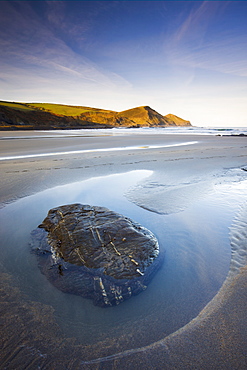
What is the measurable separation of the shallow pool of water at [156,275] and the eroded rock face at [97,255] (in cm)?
9

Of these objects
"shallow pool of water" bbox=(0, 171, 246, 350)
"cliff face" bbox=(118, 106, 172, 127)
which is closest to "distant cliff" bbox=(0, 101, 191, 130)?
"cliff face" bbox=(118, 106, 172, 127)

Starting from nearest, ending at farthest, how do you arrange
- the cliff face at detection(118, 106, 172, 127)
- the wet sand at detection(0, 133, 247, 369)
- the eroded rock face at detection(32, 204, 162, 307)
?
the wet sand at detection(0, 133, 247, 369)
the eroded rock face at detection(32, 204, 162, 307)
the cliff face at detection(118, 106, 172, 127)

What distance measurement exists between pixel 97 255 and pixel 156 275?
0.64 metres

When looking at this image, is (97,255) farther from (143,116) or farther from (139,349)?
(143,116)

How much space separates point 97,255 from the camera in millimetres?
2135

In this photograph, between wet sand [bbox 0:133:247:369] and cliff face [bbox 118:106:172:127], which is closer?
wet sand [bbox 0:133:247:369]

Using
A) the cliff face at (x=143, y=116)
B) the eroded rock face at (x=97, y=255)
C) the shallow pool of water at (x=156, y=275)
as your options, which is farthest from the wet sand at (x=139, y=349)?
the cliff face at (x=143, y=116)

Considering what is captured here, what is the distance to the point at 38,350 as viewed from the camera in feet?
4.19

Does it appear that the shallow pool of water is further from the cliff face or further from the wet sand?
the cliff face

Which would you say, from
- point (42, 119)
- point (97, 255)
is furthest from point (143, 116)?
point (97, 255)

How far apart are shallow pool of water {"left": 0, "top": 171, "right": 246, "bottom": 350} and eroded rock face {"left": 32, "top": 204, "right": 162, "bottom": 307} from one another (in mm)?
91

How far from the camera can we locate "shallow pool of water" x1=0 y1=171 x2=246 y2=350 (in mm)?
1434

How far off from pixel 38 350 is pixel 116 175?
5.00 m

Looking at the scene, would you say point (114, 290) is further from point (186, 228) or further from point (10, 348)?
point (186, 228)
